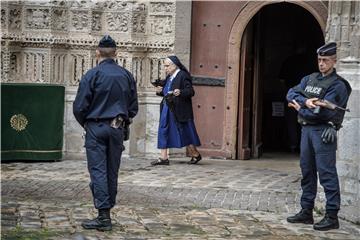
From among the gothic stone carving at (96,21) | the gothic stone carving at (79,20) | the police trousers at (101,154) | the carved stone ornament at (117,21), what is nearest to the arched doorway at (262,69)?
the carved stone ornament at (117,21)

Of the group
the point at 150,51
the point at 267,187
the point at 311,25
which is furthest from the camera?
the point at 311,25

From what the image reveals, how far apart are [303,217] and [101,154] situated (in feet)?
7.69

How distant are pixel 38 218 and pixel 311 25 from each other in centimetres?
1059

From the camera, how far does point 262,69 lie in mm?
16016

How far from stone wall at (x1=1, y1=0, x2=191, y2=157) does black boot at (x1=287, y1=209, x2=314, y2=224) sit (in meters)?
5.39

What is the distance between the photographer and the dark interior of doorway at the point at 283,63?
17.2 meters

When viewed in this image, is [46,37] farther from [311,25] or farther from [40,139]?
[311,25]

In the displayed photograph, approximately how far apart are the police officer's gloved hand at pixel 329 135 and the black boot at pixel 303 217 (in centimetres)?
89

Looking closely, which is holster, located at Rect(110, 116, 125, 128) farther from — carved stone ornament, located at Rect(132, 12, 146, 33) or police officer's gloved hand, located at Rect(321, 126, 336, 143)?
carved stone ornament, located at Rect(132, 12, 146, 33)

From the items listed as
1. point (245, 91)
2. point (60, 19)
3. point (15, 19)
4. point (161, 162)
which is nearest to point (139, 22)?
point (60, 19)

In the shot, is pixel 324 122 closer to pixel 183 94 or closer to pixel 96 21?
pixel 183 94

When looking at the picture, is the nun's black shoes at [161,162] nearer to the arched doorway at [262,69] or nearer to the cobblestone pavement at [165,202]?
the cobblestone pavement at [165,202]

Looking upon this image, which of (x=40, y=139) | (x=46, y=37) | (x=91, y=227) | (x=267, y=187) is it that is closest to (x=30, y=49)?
(x=46, y=37)

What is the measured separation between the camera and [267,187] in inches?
472
